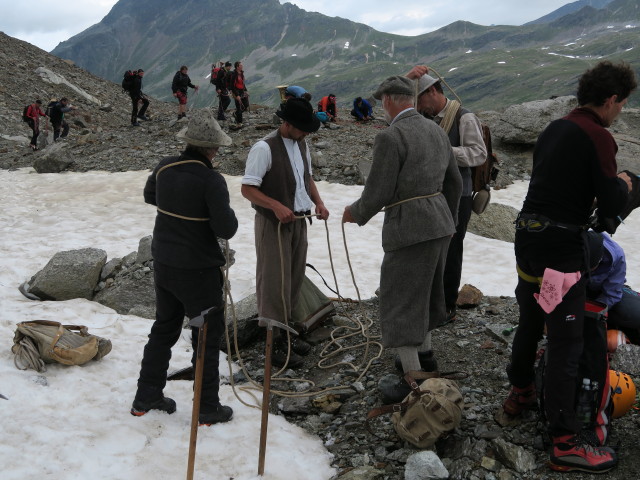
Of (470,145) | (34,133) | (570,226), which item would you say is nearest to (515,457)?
(570,226)

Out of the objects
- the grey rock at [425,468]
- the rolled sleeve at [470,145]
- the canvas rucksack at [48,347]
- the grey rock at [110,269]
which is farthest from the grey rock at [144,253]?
the grey rock at [425,468]

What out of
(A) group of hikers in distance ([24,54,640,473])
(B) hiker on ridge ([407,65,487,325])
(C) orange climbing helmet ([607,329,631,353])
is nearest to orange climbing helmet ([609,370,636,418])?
(A) group of hikers in distance ([24,54,640,473])

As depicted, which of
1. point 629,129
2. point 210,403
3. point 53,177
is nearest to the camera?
point 210,403

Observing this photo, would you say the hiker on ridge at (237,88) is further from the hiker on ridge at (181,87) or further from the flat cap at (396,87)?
the flat cap at (396,87)

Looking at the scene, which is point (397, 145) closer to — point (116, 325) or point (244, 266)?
point (116, 325)

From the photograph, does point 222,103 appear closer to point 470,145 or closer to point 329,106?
point 329,106

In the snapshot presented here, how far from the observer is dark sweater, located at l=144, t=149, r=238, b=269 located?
12.4ft

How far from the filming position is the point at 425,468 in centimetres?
340

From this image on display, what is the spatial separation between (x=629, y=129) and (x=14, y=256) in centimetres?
1851

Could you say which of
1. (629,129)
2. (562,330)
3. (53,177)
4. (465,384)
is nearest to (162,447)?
(465,384)

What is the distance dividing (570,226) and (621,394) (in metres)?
1.30

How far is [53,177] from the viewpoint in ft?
46.0

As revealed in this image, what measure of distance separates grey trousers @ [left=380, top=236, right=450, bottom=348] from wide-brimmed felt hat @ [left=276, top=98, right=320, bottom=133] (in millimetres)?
1380

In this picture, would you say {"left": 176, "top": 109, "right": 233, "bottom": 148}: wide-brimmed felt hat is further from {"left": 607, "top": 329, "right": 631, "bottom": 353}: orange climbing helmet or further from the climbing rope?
{"left": 607, "top": 329, "right": 631, "bottom": 353}: orange climbing helmet
